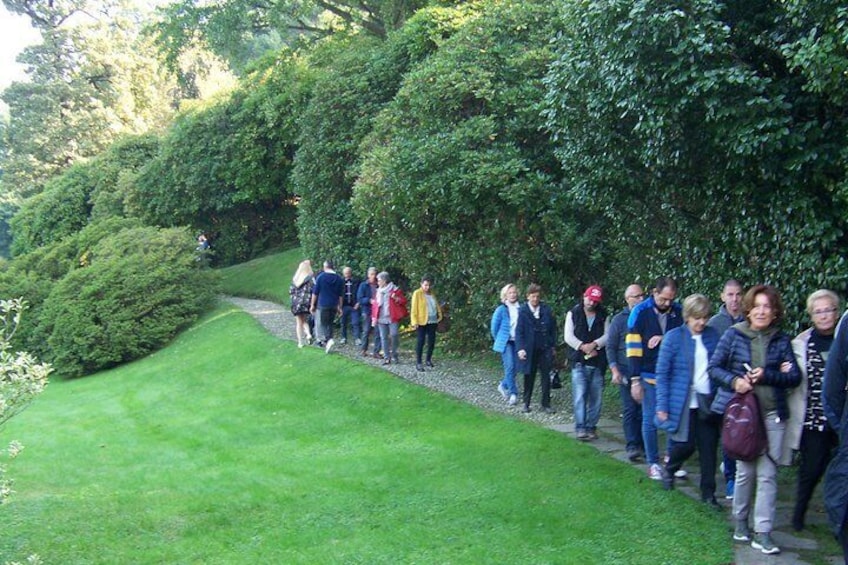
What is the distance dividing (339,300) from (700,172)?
9.27 m

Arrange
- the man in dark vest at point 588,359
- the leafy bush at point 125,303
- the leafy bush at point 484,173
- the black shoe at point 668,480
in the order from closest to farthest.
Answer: the black shoe at point 668,480
the man in dark vest at point 588,359
the leafy bush at point 484,173
the leafy bush at point 125,303

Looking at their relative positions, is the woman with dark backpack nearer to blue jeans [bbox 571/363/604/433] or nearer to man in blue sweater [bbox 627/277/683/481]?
man in blue sweater [bbox 627/277/683/481]

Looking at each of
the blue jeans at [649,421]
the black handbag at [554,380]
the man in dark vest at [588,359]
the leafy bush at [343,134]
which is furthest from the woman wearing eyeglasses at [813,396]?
the leafy bush at [343,134]

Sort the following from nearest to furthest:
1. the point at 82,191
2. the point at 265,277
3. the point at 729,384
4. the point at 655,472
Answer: the point at 729,384 → the point at 655,472 → the point at 265,277 → the point at 82,191

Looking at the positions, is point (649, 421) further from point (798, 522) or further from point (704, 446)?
point (798, 522)

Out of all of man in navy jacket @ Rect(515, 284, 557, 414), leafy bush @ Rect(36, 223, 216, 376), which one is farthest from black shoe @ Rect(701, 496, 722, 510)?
leafy bush @ Rect(36, 223, 216, 376)

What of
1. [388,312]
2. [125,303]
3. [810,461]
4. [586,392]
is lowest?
[125,303]

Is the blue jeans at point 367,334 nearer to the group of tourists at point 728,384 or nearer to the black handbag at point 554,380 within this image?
the black handbag at point 554,380

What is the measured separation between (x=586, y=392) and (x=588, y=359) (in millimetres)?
404

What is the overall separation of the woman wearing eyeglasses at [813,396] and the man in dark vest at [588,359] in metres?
3.08

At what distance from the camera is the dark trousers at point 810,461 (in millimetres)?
5949

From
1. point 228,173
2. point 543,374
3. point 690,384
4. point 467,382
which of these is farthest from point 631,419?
point 228,173

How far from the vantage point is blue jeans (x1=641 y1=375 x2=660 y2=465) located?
7379 mm

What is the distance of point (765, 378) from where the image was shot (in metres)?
5.66
